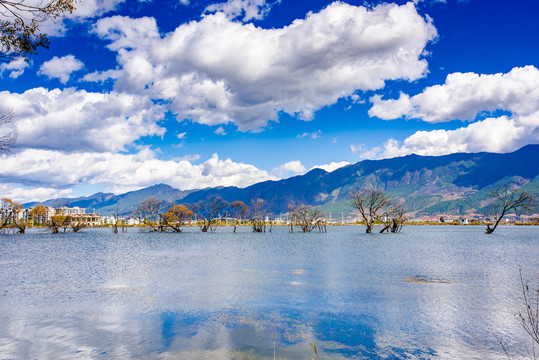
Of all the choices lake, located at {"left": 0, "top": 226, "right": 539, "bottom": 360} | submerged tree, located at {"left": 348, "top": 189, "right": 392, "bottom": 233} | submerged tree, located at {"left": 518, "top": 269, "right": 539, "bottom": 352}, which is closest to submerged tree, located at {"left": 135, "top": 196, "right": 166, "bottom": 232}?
submerged tree, located at {"left": 348, "top": 189, "right": 392, "bottom": 233}

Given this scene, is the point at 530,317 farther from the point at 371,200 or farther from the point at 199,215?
the point at 199,215

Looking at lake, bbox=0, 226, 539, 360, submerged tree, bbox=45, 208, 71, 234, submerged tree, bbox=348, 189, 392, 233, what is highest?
submerged tree, bbox=348, 189, 392, 233

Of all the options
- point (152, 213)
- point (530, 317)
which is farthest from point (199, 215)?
point (530, 317)

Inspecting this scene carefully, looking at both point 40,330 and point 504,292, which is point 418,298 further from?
point 40,330

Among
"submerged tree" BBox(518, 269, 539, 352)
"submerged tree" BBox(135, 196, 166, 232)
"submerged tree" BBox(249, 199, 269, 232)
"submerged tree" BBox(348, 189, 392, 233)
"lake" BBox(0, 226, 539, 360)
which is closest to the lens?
"submerged tree" BBox(518, 269, 539, 352)

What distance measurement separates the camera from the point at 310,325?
551 inches

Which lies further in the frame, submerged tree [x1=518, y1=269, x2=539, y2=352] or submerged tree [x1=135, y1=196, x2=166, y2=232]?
submerged tree [x1=135, y1=196, x2=166, y2=232]

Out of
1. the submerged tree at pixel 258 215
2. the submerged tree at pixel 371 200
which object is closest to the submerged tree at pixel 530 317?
the submerged tree at pixel 371 200

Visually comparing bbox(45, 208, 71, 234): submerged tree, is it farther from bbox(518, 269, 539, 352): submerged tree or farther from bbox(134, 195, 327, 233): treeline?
bbox(518, 269, 539, 352): submerged tree

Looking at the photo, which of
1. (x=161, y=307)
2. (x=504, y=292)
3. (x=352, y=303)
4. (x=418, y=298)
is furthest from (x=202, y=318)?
(x=504, y=292)

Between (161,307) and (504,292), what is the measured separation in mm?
18383

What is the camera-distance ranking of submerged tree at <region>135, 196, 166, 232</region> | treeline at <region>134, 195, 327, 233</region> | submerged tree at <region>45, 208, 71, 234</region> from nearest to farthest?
treeline at <region>134, 195, 327, 233</region> < submerged tree at <region>135, 196, 166, 232</region> < submerged tree at <region>45, 208, 71, 234</region>

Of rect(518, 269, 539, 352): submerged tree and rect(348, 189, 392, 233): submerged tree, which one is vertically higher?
rect(348, 189, 392, 233): submerged tree

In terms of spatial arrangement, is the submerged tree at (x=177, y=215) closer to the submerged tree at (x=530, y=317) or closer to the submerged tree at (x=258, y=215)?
the submerged tree at (x=258, y=215)
